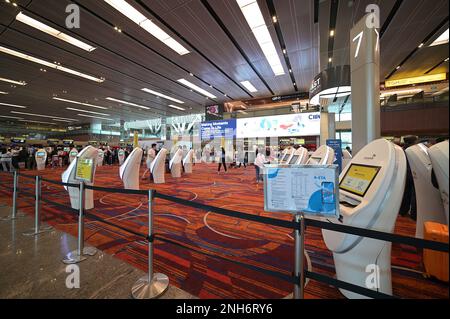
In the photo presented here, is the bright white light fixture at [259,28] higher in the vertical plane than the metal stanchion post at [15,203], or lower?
higher

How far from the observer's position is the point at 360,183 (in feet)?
4.37

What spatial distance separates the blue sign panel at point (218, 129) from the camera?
532 inches

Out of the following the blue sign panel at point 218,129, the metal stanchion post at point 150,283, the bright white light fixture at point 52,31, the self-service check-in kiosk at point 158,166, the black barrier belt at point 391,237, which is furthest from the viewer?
the blue sign panel at point 218,129

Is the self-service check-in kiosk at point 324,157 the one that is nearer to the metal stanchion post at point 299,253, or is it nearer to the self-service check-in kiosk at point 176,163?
the metal stanchion post at point 299,253

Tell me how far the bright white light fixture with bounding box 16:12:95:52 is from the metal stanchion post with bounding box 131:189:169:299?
7.03m

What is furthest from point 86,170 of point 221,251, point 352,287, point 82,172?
point 352,287

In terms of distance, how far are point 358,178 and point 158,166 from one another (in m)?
5.70

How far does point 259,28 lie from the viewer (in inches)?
221

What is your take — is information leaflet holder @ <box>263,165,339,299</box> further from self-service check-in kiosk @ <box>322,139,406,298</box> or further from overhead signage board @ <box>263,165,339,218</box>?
self-service check-in kiosk @ <box>322,139,406,298</box>

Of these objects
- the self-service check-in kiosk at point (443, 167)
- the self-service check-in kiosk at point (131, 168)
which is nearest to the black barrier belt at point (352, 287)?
the self-service check-in kiosk at point (443, 167)

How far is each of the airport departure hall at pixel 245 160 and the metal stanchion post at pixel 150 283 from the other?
0.05 ft

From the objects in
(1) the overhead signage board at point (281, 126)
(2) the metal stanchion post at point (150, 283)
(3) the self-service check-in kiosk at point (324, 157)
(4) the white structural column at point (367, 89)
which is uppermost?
(1) the overhead signage board at point (281, 126)

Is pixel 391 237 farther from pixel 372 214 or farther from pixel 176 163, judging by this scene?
pixel 176 163
